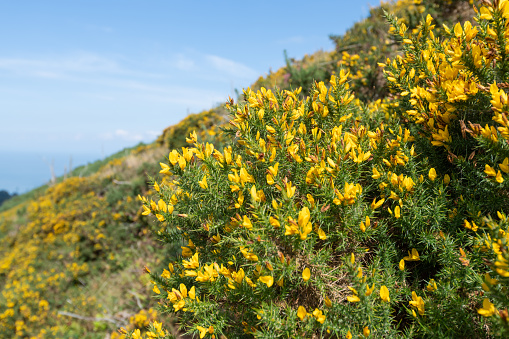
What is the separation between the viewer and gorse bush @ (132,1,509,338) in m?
1.27

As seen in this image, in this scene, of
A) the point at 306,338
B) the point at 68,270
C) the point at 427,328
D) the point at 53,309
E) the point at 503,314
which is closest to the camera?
the point at 503,314

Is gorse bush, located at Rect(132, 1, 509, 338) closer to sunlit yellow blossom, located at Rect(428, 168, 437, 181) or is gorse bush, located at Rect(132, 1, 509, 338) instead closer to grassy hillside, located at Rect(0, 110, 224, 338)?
sunlit yellow blossom, located at Rect(428, 168, 437, 181)

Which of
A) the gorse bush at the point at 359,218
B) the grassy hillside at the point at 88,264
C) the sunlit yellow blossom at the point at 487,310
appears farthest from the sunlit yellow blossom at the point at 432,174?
the grassy hillside at the point at 88,264

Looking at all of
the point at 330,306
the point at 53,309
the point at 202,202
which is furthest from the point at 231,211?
the point at 53,309

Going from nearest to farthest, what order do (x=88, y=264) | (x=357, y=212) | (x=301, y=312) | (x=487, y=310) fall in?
(x=487, y=310) → (x=301, y=312) → (x=357, y=212) → (x=88, y=264)

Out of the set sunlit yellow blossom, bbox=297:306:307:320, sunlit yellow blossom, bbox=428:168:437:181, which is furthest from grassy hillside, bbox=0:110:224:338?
sunlit yellow blossom, bbox=428:168:437:181

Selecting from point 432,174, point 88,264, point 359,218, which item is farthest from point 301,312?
point 88,264

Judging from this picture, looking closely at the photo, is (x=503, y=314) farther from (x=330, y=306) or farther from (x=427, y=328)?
(x=330, y=306)

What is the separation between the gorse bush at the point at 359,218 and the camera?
4.16ft

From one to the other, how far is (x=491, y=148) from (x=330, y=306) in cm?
99

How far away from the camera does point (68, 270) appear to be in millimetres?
6055

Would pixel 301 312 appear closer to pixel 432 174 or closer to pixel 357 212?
pixel 357 212

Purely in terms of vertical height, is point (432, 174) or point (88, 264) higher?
point (432, 174)

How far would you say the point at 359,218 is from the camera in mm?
1444
